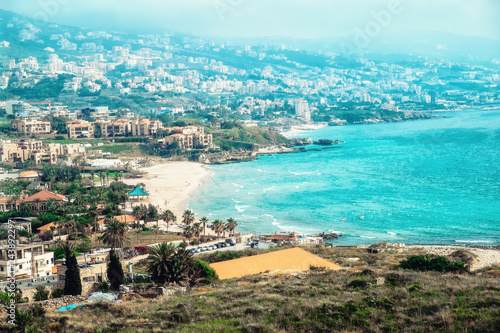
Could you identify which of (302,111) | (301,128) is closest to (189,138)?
(301,128)

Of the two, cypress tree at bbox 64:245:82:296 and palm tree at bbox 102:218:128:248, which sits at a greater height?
cypress tree at bbox 64:245:82:296

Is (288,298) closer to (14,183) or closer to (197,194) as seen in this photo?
(197,194)

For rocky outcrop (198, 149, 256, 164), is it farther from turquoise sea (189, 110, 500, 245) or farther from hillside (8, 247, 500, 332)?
hillside (8, 247, 500, 332)

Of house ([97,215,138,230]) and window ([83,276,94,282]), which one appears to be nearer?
window ([83,276,94,282])

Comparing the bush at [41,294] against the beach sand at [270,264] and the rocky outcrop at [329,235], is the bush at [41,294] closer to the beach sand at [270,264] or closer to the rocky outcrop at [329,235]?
the beach sand at [270,264]

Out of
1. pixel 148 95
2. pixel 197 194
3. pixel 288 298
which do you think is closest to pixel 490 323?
pixel 288 298

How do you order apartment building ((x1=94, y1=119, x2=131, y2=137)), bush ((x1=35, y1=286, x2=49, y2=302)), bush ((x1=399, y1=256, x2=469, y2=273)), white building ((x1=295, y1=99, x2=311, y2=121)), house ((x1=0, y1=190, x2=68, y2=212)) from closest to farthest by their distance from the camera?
bush ((x1=35, y1=286, x2=49, y2=302)) < bush ((x1=399, y1=256, x2=469, y2=273)) < house ((x1=0, y1=190, x2=68, y2=212)) < apartment building ((x1=94, y1=119, x2=131, y2=137)) < white building ((x1=295, y1=99, x2=311, y2=121))

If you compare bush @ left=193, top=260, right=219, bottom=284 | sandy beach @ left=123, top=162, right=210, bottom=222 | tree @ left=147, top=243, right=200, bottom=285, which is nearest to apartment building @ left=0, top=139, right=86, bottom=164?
sandy beach @ left=123, top=162, right=210, bottom=222
